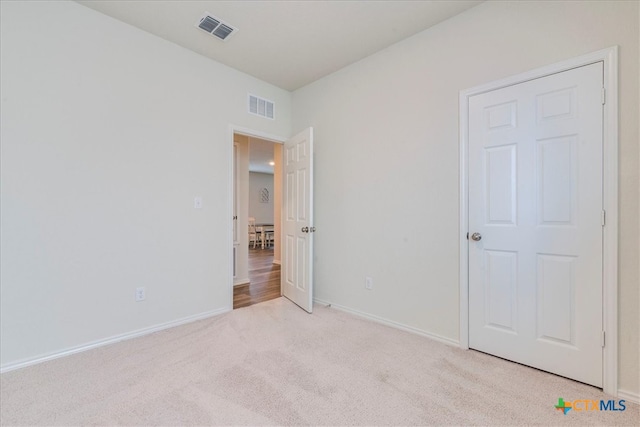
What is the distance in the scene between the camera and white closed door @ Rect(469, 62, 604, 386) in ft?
5.78

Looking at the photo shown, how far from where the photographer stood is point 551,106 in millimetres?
1891

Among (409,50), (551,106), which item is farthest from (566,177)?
(409,50)

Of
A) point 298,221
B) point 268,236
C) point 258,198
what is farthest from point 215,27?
point 258,198

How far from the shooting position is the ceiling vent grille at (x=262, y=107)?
11.0 ft

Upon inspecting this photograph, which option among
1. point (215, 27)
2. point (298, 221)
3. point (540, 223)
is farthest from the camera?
point (298, 221)

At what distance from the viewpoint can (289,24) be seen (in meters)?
2.40

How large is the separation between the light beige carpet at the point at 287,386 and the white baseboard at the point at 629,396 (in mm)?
40

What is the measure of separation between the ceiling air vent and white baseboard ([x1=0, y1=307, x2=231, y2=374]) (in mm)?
2706

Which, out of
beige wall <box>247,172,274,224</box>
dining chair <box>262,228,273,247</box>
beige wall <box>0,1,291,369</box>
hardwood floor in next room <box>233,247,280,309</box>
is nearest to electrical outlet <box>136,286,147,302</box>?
beige wall <box>0,1,291,369</box>

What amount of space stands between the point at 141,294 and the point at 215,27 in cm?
245

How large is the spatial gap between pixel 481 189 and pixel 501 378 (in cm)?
132

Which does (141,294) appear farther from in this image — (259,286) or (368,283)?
(368,283)

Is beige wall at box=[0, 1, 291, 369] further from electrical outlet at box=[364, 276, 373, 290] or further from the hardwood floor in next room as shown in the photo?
electrical outlet at box=[364, 276, 373, 290]

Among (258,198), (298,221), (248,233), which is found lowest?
(248,233)
